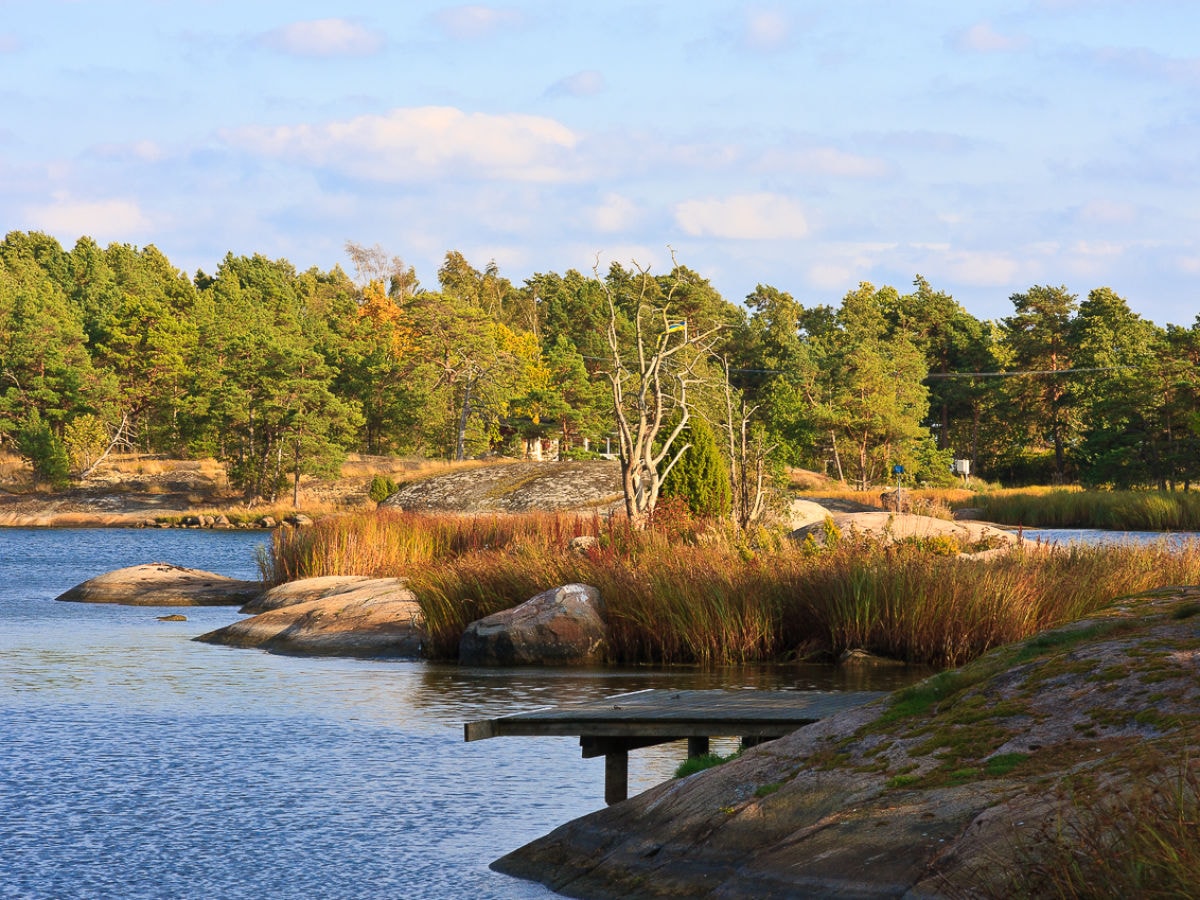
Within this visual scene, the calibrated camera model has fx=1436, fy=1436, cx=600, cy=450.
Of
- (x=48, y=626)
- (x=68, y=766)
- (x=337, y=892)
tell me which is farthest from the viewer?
(x=48, y=626)

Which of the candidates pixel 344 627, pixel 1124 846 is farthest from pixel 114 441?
pixel 1124 846

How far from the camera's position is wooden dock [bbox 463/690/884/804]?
24.2ft

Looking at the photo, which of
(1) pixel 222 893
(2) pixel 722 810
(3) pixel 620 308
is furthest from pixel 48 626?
(3) pixel 620 308

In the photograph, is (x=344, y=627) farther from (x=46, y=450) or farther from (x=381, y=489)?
(x=46, y=450)

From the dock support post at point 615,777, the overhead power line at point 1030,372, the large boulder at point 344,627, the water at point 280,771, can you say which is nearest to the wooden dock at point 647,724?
the dock support post at point 615,777

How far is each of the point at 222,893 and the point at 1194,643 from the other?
4469mm

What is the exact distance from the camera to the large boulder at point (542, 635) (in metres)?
15.1

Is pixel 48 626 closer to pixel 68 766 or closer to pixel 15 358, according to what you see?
pixel 68 766

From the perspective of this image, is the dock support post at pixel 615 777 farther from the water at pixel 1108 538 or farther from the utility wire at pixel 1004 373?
the utility wire at pixel 1004 373

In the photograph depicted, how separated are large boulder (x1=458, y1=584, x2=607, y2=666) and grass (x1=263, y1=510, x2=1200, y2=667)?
0.79 ft

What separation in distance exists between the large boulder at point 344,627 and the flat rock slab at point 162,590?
614 centimetres

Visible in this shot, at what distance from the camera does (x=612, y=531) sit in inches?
715

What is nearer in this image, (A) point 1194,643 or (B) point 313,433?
(A) point 1194,643

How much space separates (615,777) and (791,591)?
7.56 meters
